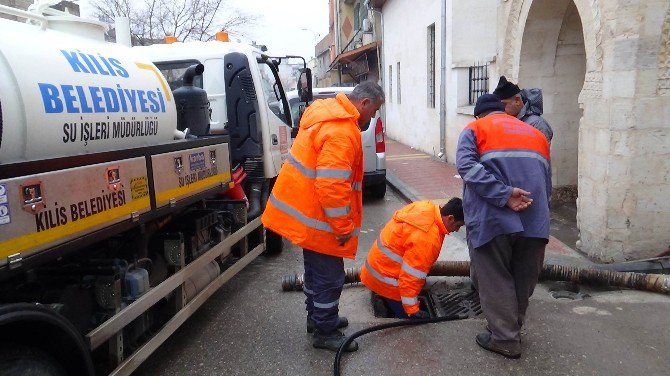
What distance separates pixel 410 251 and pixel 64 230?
221 centimetres

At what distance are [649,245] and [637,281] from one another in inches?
31.0

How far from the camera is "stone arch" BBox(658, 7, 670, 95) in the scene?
14.2ft

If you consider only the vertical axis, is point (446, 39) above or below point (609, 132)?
above

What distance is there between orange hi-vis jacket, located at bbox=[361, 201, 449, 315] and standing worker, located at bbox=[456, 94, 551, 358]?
40 centimetres

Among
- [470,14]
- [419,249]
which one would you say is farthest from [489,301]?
[470,14]

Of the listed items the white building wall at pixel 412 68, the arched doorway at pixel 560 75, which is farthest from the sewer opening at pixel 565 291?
the white building wall at pixel 412 68

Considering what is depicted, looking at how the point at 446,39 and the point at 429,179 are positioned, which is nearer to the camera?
the point at 429,179

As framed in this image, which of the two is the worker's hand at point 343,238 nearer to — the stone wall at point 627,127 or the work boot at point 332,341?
the work boot at point 332,341

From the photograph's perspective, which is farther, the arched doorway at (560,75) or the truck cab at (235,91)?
the arched doorway at (560,75)

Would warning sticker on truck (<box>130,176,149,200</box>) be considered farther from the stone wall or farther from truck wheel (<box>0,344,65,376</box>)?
the stone wall

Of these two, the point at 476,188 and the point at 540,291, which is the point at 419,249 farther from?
the point at 540,291

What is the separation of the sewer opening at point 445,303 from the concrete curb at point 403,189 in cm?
377

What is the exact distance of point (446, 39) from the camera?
11.6m

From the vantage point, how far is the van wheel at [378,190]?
346 inches
